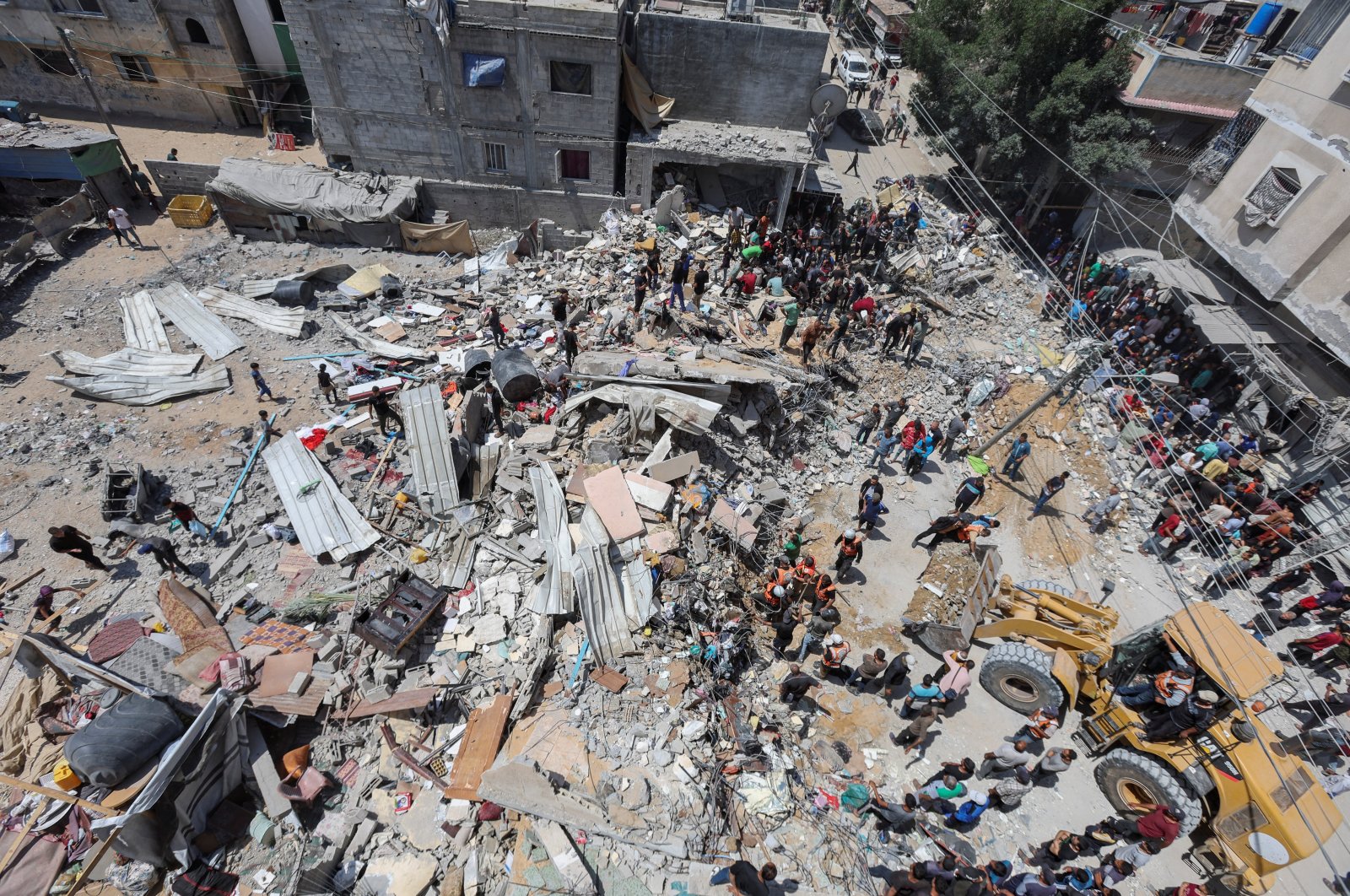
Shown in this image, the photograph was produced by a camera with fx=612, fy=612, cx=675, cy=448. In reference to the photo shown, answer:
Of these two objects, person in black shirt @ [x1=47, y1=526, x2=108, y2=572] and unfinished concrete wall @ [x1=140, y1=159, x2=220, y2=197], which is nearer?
person in black shirt @ [x1=47, y1=526, x2=108, y2=572]

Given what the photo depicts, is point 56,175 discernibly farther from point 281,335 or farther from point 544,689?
point 544,689

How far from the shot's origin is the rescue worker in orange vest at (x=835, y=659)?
10.2 meters

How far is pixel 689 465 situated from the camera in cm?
1224

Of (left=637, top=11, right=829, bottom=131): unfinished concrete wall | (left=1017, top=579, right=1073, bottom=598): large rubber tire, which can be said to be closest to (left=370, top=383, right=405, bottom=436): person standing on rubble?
(left=1017, top=579, right=1073, bottom=598): large rubber tire

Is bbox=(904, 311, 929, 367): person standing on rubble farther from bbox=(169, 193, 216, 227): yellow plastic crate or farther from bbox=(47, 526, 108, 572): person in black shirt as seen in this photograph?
bbox=(169, 193, 216, 227): yellow plastic crate

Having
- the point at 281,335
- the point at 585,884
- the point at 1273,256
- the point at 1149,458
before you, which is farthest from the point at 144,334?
the point at 1273,256

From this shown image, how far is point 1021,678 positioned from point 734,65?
20130mm

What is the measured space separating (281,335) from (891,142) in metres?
28.5

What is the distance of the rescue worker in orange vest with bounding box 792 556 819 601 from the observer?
1093 cm

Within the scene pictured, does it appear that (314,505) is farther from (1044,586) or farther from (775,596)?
(1044,586)

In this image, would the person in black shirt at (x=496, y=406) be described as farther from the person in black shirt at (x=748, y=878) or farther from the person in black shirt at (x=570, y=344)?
the person in black shirt at (x=748, y=878)

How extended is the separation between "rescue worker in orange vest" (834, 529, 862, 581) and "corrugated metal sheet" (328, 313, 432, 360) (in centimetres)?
1126

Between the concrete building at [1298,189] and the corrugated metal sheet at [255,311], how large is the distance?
87.4 feet

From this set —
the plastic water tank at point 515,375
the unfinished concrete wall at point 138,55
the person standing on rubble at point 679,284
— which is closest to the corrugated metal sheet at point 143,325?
the plastic water tank at point 515,375
